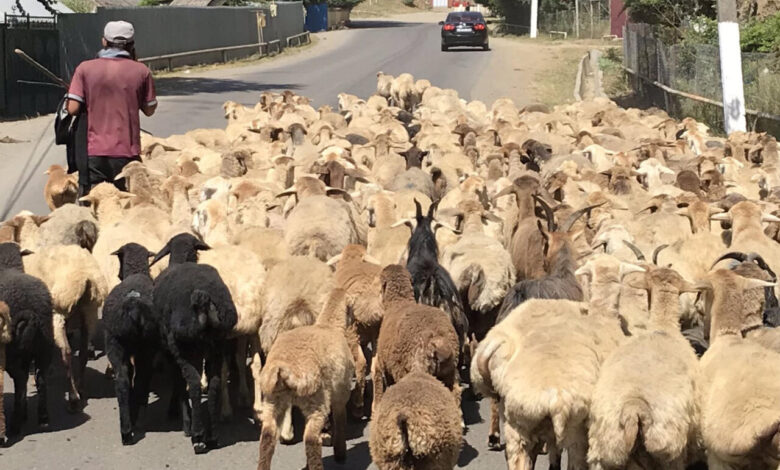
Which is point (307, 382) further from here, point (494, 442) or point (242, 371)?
point (242, 371)

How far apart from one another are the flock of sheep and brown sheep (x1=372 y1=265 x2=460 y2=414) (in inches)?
0.6

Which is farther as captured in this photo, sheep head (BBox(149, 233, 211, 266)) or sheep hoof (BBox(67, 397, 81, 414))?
sheep head (BBox(149, 233, 211, 266))

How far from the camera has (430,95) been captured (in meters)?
25.2

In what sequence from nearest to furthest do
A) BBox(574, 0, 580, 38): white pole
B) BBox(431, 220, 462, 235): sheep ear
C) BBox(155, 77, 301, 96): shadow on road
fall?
BBox(431, 220, 462, 235): sheep ear
BBox(155, 77, 301, 96): shadow on road
BBox(574, 0, 580, 38): white pole

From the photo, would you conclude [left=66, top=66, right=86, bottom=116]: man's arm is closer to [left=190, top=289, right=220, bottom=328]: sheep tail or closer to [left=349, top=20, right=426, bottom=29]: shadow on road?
[left=190, top=289, right=220, bottom=328]: sheep tail

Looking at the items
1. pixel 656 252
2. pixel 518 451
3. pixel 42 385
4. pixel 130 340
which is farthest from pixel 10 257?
pixel 656 252

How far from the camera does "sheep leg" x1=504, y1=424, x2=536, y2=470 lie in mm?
6473

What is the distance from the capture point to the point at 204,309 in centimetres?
749

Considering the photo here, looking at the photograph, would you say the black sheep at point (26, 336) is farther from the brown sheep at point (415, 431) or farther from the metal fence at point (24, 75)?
the metal fence at point (24, 75)

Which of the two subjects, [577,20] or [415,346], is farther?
[577,20]

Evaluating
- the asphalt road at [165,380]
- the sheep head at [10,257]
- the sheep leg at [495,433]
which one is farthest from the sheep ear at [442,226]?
the sheep head at [10,257]

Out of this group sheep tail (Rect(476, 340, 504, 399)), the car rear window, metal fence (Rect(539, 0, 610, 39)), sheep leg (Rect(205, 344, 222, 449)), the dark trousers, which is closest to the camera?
sheep tail (Rect(476, 340, 504, 399))

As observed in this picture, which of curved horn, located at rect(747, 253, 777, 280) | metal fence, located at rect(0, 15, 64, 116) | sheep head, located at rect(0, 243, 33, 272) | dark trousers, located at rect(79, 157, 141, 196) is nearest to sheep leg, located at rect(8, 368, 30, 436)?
sheep head, located at rect(0, 243, 33, 272)

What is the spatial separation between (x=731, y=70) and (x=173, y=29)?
80.5 feet
